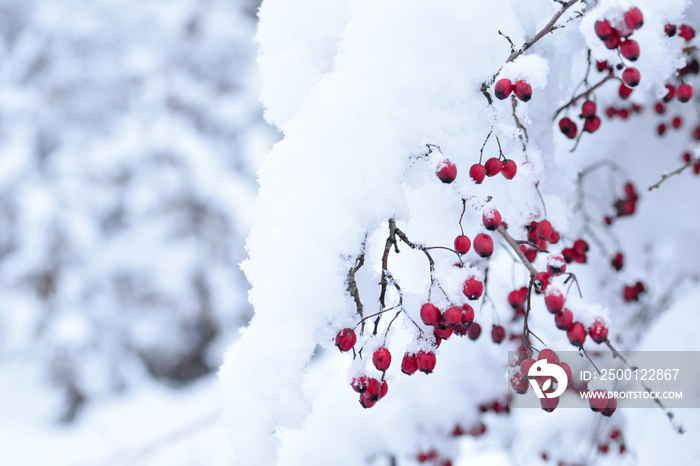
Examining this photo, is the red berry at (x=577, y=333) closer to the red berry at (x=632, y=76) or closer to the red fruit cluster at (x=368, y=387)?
the red fruit cluster at (x=368, y=387)

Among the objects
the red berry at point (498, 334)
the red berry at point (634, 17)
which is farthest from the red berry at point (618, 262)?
the red berry at point (634, 17)

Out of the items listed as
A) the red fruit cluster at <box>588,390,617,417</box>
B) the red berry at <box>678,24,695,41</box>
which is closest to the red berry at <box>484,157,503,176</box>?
the red fruit cluster at <box>588,390,617,417</box>

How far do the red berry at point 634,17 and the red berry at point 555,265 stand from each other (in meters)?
0.43

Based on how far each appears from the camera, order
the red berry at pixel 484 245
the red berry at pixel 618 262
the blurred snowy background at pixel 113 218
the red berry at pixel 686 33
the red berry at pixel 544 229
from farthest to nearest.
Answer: the blurred snowy background at pixel 113 218
the red berry at pixel 618 262
the red berry at pixel 686 33
the red berry at pixel 544 229
the red berry at pixel 484 245

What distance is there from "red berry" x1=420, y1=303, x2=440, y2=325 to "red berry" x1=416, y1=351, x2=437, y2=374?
8 cm

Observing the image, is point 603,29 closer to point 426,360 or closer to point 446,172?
point 446,172

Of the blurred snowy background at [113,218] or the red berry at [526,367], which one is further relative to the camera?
the blurred snowy background at [113,218]

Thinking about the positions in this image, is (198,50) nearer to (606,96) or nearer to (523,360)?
(606,96)

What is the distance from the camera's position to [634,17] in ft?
2.68

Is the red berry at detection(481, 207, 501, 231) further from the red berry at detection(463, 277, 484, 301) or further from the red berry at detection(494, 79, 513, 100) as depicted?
the red berry at detection(494, 79, 513, 100)

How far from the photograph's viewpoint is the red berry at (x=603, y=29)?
85 cm

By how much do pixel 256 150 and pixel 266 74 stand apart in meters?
6.59

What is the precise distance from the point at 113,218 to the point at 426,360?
7.30m

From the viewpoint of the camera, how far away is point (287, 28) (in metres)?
1.27
